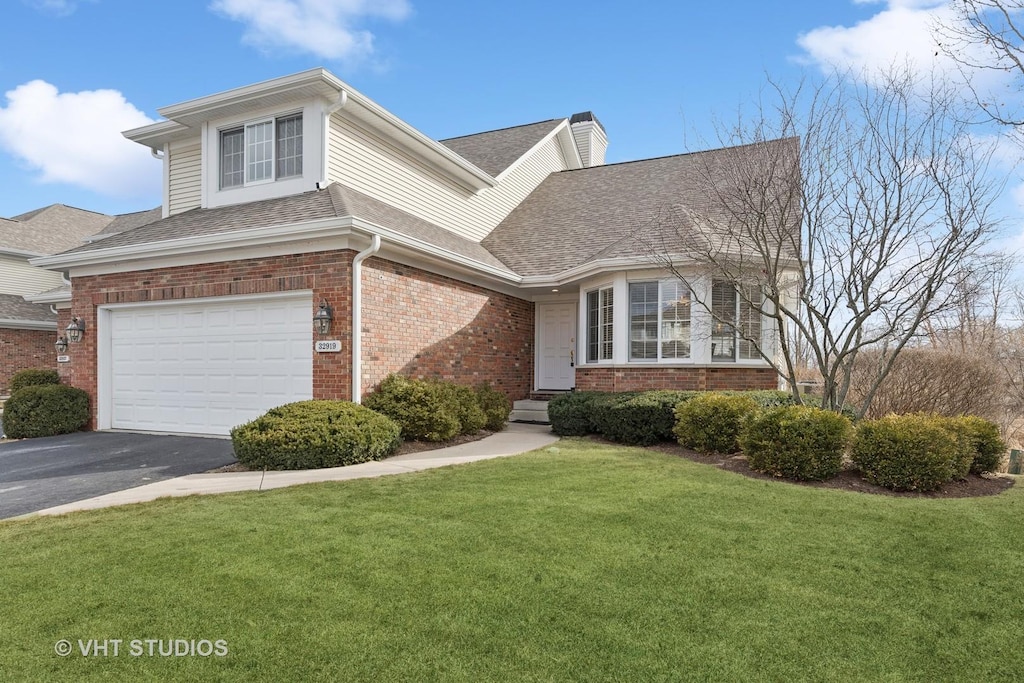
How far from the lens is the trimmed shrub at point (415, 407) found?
29.8 feet

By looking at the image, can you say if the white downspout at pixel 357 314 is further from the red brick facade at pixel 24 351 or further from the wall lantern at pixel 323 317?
the red brick facade at pixel 24 351

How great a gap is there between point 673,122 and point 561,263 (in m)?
4.07

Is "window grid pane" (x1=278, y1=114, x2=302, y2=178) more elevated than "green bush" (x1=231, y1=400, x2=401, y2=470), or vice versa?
"window grid pane" (x1=278, y1=114, x2=302, y2=178)

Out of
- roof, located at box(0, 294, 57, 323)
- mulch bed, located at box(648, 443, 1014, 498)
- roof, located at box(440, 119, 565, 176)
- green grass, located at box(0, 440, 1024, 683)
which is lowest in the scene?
mulch bed, located at box(648, 443, 1014, 498)

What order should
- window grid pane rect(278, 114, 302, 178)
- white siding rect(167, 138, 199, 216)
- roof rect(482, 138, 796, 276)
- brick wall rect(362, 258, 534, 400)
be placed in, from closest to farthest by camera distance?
brick wall rect(362, 258, 534, 400)
window grid pane rect(278, 114, 302, 178)
roof rect(482, 138, 796, 276)
white siding rect(167, 138, 199, 216)

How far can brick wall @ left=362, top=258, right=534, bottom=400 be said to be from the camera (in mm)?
9405

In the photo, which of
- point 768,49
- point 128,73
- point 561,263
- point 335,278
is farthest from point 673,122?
point 128,73

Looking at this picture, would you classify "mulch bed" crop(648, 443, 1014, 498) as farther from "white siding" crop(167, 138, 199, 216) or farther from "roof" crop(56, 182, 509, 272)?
"white siding" crop(167, 138, 199, 216)

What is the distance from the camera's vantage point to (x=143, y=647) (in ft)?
9.59

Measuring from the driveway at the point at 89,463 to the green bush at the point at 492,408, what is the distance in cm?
432

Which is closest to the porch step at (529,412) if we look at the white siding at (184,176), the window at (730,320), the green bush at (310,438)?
the window at (730,320)

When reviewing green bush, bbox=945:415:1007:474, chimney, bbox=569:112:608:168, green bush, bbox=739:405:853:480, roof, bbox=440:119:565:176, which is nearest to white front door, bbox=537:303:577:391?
roof, bbox=440:119:565:176

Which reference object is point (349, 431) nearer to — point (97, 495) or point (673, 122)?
point (97, 495)

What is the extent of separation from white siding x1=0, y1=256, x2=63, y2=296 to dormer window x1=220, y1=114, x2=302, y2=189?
15.7m
